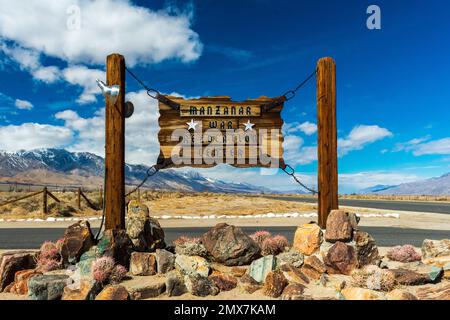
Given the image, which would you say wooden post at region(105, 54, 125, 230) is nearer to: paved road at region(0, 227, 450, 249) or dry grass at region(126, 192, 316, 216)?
paved road at region(0, 227, 450, 249)

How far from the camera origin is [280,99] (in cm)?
892

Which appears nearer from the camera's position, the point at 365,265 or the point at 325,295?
the point at 325,295

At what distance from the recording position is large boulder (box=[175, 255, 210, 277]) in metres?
6.62

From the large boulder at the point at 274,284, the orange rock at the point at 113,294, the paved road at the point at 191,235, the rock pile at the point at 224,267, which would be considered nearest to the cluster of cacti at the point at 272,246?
the rock pile at the point at 224,267

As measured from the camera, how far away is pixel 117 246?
7.02 meters

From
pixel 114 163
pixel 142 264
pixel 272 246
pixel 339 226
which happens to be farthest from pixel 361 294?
pixel 114 163

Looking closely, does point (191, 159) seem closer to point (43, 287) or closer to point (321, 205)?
point (321, 205)

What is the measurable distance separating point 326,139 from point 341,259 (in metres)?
2.90

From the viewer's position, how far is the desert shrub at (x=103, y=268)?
6.26m

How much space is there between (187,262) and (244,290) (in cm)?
132

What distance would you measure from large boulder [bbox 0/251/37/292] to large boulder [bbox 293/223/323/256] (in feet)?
19.7

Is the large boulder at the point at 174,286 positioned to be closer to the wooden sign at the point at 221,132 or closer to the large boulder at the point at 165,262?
the large boulder at the point at 165,262
